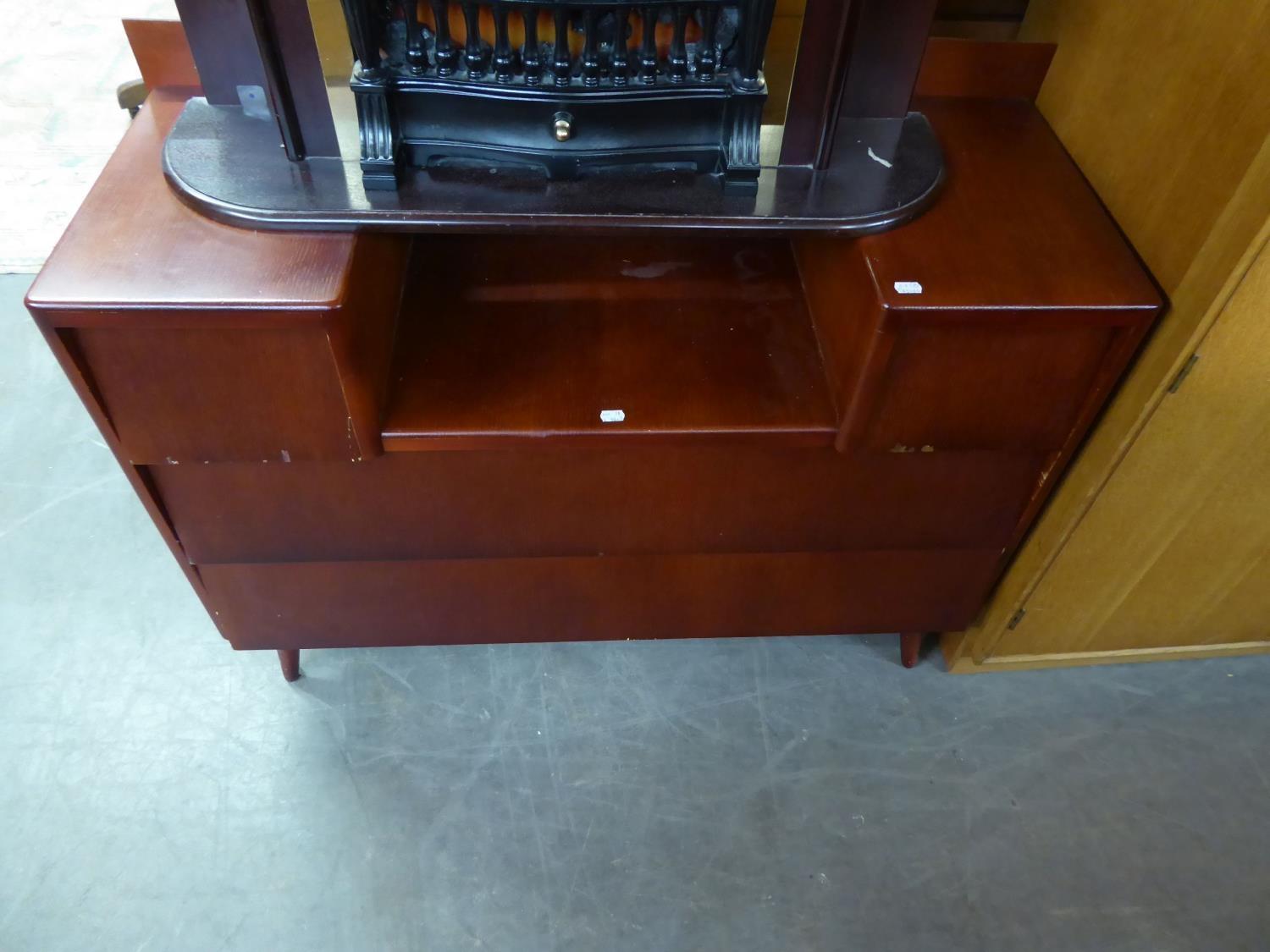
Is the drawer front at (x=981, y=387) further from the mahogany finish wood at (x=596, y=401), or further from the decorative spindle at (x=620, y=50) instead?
the decorative spindle at (x=620, y=50)

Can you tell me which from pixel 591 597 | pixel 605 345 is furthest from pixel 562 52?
pixel 591 597

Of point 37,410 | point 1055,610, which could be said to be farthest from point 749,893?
point 37,410

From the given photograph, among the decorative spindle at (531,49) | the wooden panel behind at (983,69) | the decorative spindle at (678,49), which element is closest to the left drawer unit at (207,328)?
the decorative spindle at (531,49)

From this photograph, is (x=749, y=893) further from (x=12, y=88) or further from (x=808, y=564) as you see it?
(x=12, y=88)

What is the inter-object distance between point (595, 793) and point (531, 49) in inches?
36.9

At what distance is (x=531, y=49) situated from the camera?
3.03ft

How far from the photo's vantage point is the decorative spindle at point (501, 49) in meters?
0.90

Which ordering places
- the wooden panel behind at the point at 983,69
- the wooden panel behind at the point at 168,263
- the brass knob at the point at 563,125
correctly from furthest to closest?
the wooden panel behind at the point at 983,69
the brass knob at the point at 563,125
the wooden panel behind at the point at 168,263

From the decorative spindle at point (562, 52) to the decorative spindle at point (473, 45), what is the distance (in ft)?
0.24

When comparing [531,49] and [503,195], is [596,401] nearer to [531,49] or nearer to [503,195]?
[503,195]

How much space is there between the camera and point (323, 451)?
0.98 m

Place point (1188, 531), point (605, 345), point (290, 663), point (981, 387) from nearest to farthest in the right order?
point (981, 387), point (605, 345), point (1188, 531), point (290, 663)

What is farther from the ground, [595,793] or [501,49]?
[501,49]

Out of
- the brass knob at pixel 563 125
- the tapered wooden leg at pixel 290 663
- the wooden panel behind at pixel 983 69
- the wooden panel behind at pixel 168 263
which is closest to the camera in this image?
the wooden panel behind at pixel 168 263
